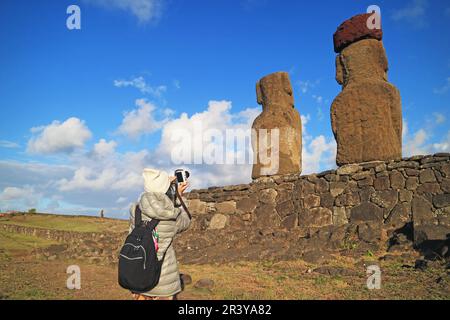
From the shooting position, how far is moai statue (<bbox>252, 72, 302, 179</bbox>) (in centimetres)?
1080

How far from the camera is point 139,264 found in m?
3.11

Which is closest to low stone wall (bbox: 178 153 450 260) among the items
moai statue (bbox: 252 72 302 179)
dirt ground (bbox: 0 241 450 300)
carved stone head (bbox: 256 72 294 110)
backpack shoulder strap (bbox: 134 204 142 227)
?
moai statue (bbox: 252 72 302 179)

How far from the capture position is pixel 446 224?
7492 millimetres

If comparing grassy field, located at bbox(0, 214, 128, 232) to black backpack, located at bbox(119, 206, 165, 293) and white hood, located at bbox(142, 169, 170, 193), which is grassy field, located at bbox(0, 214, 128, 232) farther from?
black backpack, located at bbox(119, 206, 165, 293)

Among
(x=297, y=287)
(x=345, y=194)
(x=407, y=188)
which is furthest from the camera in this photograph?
(x=345, y=194)

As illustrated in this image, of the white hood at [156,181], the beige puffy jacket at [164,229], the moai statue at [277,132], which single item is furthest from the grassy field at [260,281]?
the moai statue at [277,132]

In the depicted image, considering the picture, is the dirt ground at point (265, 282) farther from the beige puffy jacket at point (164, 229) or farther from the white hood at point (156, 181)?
the white hood at point (156, 181)

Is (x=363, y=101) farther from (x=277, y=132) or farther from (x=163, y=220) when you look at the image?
Answer: (x=163, y=220)

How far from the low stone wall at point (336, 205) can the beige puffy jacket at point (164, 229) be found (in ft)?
17.3

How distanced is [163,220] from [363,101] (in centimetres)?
741
